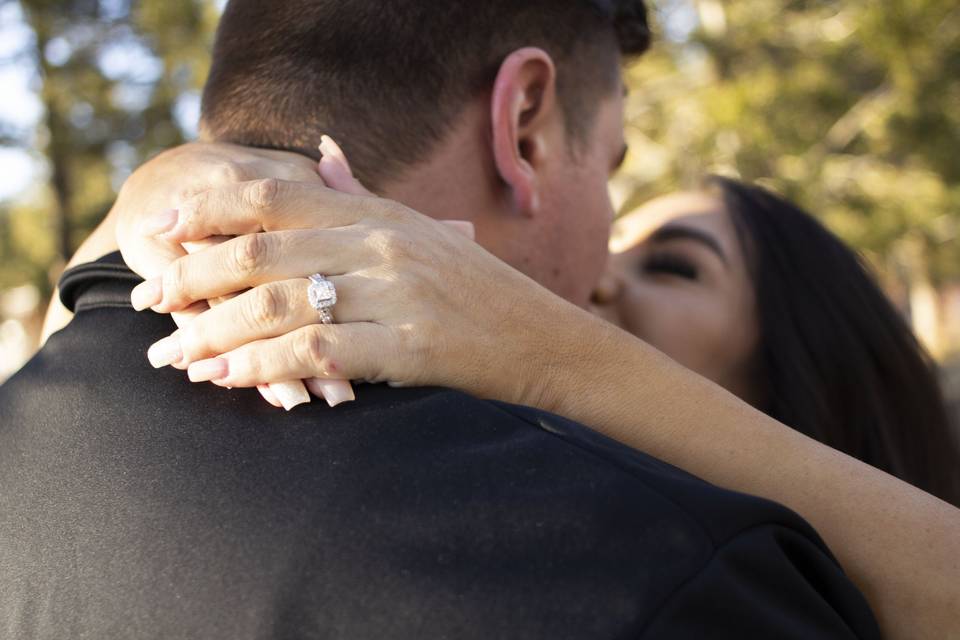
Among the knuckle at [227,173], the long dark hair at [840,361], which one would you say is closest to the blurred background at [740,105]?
the long dark hair at [840,361]

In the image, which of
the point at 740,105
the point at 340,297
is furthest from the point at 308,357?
the point at 740,105

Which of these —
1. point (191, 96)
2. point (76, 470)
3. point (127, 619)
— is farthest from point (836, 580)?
point (191, 96)

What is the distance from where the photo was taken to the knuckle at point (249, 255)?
1285 millimetres

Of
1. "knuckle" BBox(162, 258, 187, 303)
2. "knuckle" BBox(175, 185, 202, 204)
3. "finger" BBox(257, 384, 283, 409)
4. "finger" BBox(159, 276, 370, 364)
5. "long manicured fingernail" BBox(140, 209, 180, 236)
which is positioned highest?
"knuckle" BBox(175, 185, 202, 204)

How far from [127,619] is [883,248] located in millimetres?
11713

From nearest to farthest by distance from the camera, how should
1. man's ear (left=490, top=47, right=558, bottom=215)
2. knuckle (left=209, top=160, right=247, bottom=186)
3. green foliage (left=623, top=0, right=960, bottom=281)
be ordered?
knuckle (left=209, top=160, right=247, bottom=186) < man's ear (left=490, top=47, right=558, bottom=215) < green foliage (left=623, top=0, right=960, bottom=281)

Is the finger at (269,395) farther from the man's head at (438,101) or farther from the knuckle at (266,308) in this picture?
the man's head at (438,101)

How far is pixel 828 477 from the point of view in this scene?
1.46 meters

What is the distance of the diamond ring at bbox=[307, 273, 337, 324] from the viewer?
128 centimetres

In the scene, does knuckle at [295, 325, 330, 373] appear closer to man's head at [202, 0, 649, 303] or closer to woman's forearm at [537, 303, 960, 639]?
woman's forearm at [537, 303, 960, 639]

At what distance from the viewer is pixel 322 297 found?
128 centimetres

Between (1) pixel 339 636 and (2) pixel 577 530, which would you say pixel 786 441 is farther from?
(1) pixel 339 636

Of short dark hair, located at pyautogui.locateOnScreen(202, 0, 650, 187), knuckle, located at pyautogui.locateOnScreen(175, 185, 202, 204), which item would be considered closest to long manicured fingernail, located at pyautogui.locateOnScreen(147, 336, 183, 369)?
knuckle, located at pyautogui.locateOnScreen(175, 185, 202, 204)

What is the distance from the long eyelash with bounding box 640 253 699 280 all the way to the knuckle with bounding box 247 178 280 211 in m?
2.24
